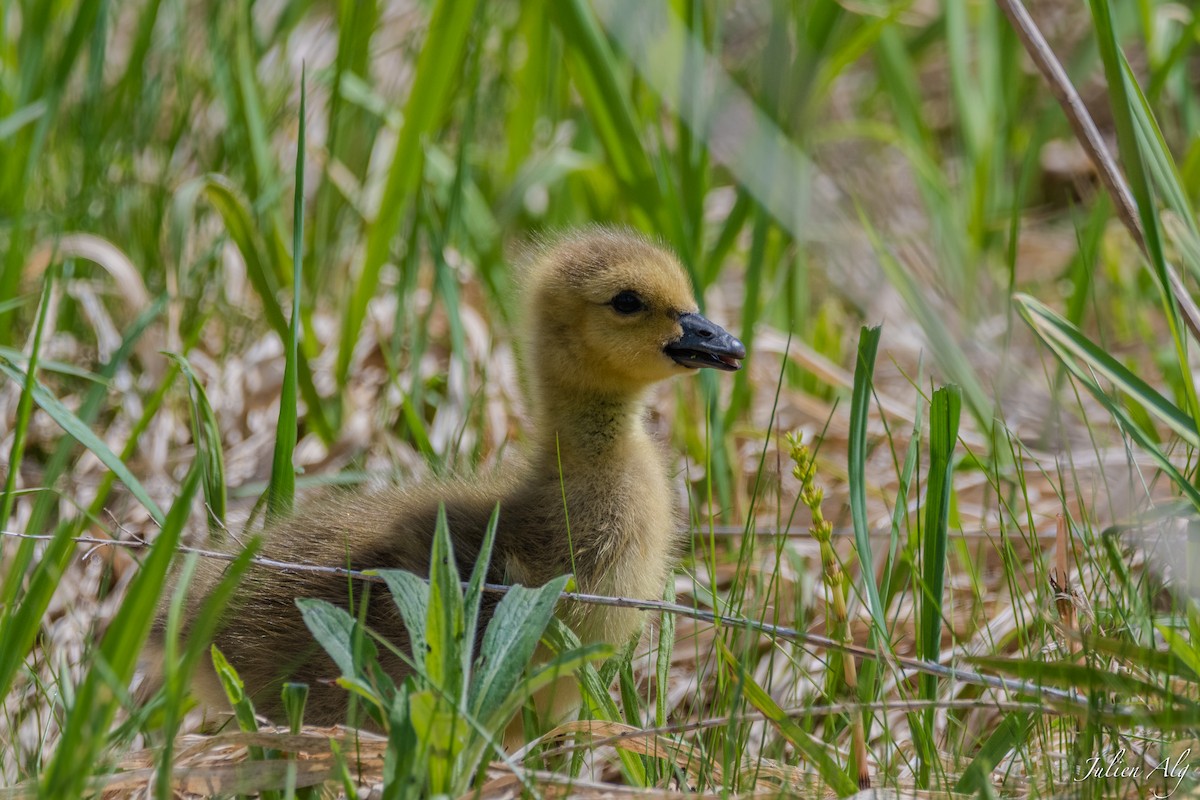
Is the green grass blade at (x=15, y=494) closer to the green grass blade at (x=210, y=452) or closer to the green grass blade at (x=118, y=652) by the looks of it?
the green grass blade at (x=210, y=452)

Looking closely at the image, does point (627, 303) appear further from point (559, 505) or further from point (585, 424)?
point (559, 505)

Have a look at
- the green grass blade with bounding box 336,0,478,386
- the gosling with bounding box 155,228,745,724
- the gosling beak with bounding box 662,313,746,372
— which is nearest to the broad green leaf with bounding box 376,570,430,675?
the gosling with bounding box 155,228,745,724

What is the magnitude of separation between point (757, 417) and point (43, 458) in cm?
177

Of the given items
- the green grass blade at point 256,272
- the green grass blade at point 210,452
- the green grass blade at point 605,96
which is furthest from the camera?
the green grass blade at point 605,96

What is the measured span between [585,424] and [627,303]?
235mm

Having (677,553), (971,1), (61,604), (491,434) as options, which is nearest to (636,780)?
(677,553)

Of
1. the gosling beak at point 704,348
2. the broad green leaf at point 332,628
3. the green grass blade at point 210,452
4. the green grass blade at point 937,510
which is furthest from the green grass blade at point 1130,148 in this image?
the green grass blade at point 210,452

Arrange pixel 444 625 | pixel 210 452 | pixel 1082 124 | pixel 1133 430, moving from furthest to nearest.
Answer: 1. pixel 210 452
2. pixel 1082 124
3. pixel 1133 430
4. pixel 444 625

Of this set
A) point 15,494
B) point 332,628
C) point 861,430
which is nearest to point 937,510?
point 861,430

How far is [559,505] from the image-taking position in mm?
2275

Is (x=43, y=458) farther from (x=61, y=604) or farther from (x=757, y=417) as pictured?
(x=757, y=417)

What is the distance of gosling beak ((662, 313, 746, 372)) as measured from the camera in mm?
2393

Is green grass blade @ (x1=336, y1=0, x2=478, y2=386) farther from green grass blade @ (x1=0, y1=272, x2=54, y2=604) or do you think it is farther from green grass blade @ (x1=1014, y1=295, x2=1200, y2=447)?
green grass blade @ (x1=1014, y1=295, x2=1200, y2=447)

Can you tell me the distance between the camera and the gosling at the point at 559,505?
7.09 ft
